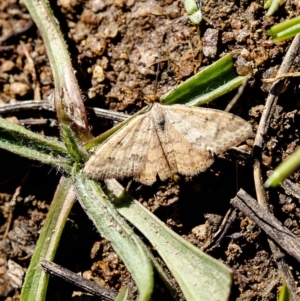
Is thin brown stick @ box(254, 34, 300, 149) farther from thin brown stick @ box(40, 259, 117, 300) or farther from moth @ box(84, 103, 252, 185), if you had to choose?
thin brown stick @ box(40, 259, 117, 300)

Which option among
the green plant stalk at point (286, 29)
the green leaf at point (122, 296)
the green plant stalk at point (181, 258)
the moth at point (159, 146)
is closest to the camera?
the green plant stalk at point (286, 29)

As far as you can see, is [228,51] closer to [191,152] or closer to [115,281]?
[191,152]

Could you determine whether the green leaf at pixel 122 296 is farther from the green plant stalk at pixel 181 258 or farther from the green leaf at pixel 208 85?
the green leaf at pixel 208 85

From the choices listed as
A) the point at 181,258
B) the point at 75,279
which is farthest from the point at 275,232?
the point at 75,279

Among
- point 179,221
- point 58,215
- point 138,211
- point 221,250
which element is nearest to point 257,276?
point 221,250

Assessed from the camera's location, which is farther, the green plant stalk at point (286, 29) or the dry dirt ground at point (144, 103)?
the dry dirt ground at point (144, 103)

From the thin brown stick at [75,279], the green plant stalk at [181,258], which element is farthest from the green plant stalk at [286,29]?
the thin brown stick at [75,279]

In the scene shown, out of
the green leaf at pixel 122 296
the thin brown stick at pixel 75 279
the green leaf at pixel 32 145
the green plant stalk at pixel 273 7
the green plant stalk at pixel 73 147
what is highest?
the green plant stalk at pixel 273 7
